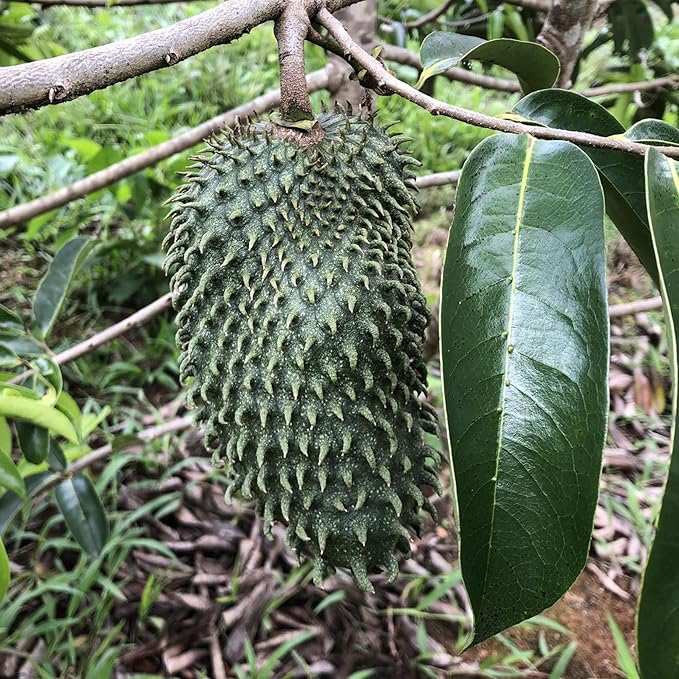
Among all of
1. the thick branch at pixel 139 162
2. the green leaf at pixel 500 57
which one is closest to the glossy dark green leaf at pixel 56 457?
the thick branch at pixel 139 162

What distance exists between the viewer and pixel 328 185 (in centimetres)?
83

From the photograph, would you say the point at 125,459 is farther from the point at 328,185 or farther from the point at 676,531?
the point at 676,531

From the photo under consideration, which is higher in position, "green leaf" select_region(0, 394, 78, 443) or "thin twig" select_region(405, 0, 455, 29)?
"thin twig" select_region(405, 0, 455, 29)

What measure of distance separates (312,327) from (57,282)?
3.06ft

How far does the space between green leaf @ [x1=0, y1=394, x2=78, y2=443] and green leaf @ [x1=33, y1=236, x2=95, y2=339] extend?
1.46ft

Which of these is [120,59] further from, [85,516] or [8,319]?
[85,516]

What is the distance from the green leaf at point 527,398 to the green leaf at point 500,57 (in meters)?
0.30

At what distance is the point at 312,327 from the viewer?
77cm

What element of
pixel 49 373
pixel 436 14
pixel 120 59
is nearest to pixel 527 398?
pixel 120 59

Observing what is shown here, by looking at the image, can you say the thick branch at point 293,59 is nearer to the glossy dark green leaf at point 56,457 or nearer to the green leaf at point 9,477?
the green leaf at point 9,477

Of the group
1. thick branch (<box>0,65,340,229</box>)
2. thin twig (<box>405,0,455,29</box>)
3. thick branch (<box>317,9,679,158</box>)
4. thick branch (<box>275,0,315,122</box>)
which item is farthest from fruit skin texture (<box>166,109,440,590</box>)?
thin twig (<box>405,0,455,29</box>)

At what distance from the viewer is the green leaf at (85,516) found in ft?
4.68

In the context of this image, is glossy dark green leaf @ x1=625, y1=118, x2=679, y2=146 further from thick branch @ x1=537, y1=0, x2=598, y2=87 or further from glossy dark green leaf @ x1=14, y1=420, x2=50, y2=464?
glossy dark green leaf @ x1=14, y1=420, x2=50, y2=464

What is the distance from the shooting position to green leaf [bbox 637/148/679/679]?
50 cm
